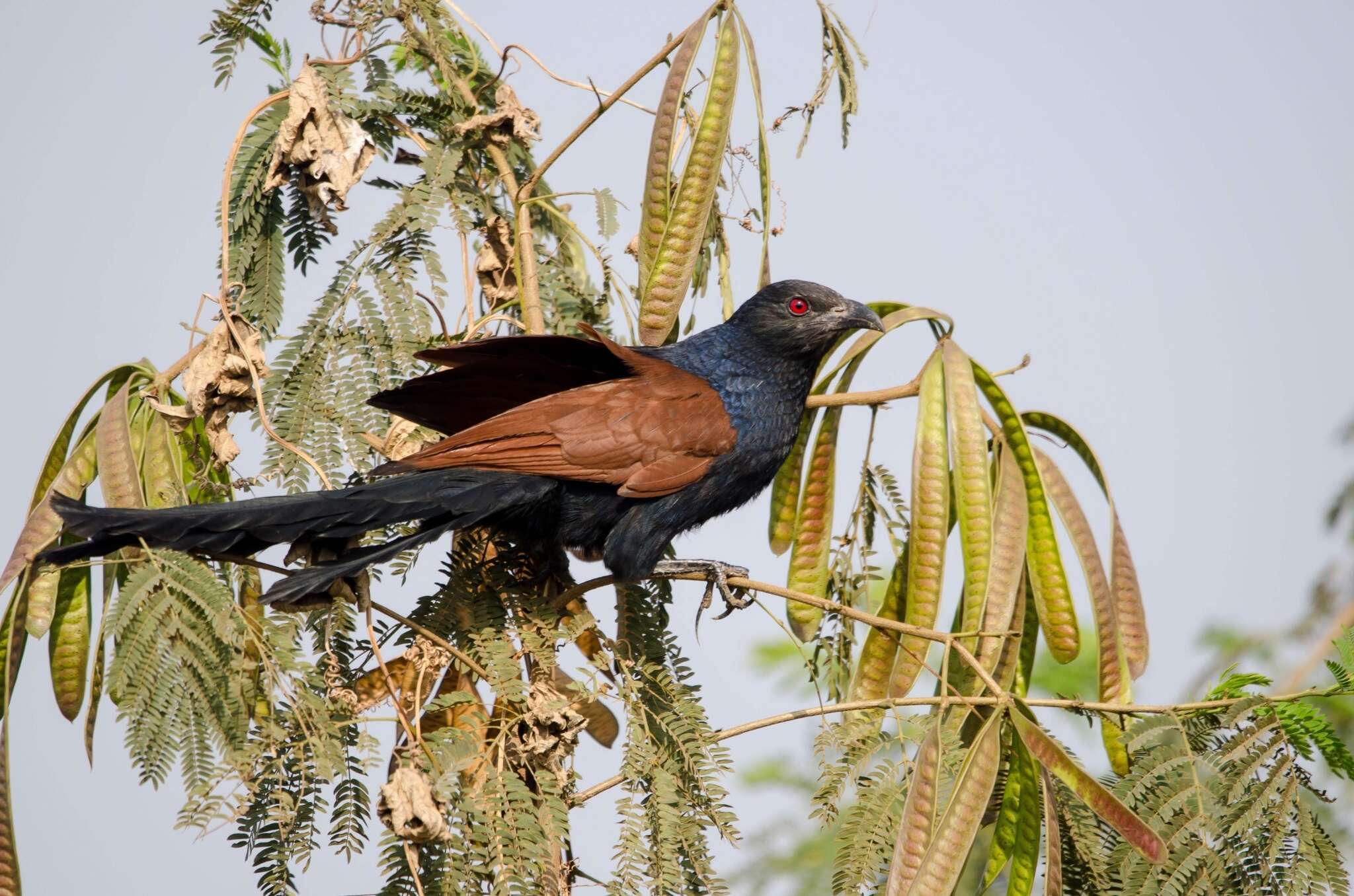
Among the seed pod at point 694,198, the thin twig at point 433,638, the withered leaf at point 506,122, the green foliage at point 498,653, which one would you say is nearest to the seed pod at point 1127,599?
the green foliage at point 498,653

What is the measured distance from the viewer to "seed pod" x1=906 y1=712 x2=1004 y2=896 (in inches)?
74.8

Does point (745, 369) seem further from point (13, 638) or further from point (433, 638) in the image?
point (13, 638)

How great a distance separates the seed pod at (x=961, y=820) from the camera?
6.23 feet

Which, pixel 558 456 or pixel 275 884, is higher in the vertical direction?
pixel 558 456

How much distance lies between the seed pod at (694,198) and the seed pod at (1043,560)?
0.70 meters

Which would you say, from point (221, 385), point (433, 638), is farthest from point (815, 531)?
point (221, 385)

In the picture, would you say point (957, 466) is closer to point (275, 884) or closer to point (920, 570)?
point (920, 570)

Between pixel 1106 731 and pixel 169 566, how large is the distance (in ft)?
6.11

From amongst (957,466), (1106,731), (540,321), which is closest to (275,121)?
(540,321)

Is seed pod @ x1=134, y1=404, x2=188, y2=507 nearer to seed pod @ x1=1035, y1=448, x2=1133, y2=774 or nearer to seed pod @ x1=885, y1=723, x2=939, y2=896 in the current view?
seed pod @ x1=885, y1=723, x2=939, y2=896

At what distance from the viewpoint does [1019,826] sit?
2096mm

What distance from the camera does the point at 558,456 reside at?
274 centimetres

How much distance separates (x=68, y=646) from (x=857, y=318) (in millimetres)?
1973

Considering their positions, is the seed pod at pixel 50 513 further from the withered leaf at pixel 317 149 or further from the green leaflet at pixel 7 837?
the withered leaf at pixel 317 149
